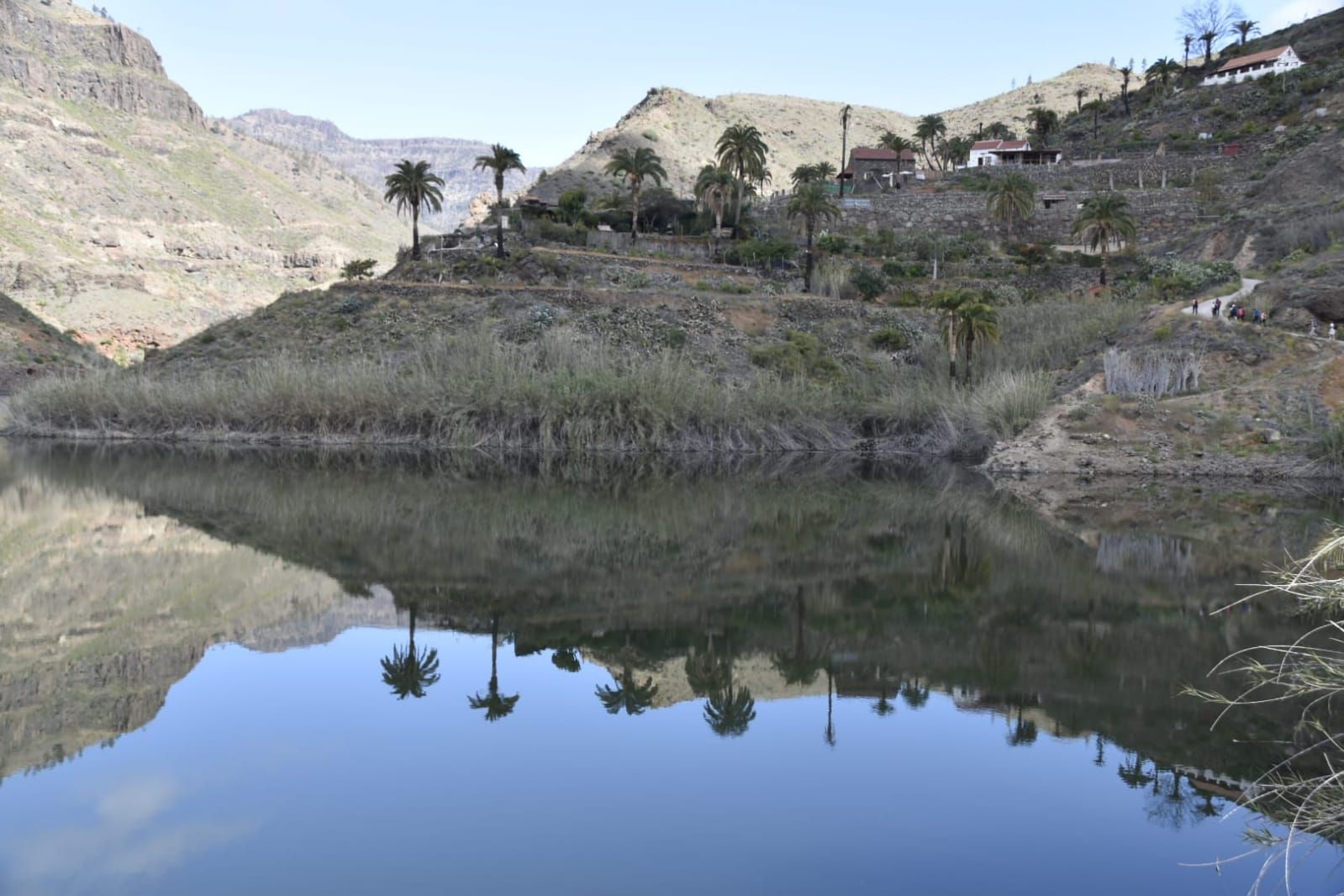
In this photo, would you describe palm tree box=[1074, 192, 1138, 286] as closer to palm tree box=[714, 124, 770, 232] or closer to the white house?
palm tree box=[714, 124, 770, 232]

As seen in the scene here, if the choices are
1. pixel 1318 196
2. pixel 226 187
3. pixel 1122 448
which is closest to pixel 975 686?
pixel 1122 448

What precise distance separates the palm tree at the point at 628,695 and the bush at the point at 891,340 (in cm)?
4385

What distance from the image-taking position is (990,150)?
9694 cm

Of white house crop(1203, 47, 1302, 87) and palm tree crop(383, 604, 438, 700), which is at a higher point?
white house crop(1203, 47, 1302, 87)

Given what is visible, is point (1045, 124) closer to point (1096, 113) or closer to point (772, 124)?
point (1096, 113)

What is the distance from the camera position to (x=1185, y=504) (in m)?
28.8

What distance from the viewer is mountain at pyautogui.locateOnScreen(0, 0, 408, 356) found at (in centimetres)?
10306

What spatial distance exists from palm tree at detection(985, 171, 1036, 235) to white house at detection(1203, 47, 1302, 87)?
35694 mm

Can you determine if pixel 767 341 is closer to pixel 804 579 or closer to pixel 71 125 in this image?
pixel 804 579

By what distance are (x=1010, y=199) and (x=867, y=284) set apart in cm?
1470

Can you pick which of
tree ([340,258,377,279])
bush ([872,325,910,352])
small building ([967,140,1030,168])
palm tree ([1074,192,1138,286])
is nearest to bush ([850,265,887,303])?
bush ([872,325,910,352])

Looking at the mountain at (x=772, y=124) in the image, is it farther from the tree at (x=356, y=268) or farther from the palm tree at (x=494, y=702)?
the palm tree at (x=494, y=702)

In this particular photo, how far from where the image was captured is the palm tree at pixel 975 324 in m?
44.1

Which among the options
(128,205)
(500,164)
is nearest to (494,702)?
(500,164)
